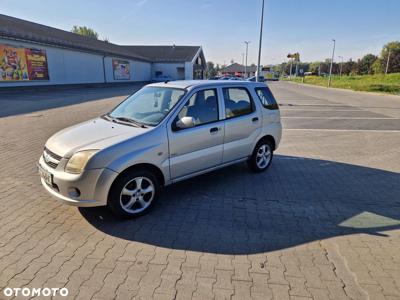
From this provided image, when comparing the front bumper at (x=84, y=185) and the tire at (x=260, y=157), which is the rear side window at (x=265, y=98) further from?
the front bumper at (x=84, y=185)

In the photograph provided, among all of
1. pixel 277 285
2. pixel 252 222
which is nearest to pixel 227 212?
pixel 252 222

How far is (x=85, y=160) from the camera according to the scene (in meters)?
3.10

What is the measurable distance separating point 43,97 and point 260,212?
18487mm

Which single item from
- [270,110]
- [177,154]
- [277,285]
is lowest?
[277,285]

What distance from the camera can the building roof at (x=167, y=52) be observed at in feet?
158

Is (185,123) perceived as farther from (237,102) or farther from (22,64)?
(22,64)

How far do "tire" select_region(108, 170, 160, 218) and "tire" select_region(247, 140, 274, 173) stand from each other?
2.11 metres

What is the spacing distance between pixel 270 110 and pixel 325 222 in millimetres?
2384

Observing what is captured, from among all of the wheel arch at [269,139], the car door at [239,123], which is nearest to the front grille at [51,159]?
the car door at [239,123]

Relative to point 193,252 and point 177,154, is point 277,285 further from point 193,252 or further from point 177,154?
point 177,154

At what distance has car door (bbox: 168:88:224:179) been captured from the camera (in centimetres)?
375

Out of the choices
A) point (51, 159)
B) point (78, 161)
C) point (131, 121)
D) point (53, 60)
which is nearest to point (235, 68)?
point (53, 60)

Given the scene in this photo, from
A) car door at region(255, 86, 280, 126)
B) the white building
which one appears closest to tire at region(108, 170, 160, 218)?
car door at region(255, 86, 280, 126)

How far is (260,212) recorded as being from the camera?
3760 millimetres
